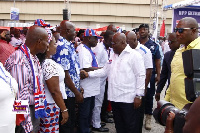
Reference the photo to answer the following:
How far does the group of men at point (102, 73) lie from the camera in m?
2.67

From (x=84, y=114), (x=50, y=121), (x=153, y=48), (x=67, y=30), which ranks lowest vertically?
(x=84, y=114)

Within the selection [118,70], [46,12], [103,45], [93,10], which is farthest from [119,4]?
[118,70]

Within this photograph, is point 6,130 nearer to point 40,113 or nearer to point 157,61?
point 40,113

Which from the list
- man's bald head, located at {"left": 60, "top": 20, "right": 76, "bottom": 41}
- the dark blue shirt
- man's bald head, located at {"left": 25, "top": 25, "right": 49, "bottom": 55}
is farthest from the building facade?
man's bald head, located at {"left": 25, "top": 25, "right": 49, "bottom": 55}

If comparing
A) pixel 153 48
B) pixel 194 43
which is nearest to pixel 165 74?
pixel 153 48

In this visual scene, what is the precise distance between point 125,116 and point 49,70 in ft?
4.93

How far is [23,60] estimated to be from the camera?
8.46 feet

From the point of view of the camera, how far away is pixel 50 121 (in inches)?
125

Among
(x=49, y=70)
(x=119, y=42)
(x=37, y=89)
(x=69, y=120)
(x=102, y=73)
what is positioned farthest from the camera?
(x=102, y=73)

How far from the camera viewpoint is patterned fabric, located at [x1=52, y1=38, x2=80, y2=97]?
12.1ft

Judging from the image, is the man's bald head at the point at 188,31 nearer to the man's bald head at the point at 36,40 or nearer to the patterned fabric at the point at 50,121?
the man's bald head at the point at 36,40

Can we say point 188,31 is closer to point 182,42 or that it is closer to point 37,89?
point 182,42

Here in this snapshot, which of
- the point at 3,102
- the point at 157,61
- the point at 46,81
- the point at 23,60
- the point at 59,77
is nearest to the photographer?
the point at 3,102

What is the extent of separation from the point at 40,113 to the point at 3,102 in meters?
0.72
